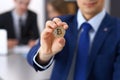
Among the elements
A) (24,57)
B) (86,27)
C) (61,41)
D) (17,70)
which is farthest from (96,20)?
(24,57)

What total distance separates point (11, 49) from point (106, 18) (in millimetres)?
1208

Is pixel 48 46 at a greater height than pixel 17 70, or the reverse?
pixel 48 46

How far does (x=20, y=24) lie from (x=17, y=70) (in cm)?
54

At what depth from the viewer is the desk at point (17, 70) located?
1.53m

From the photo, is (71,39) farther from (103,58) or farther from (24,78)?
(24,78)

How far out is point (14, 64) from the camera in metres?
1.85

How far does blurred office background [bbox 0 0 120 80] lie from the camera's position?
61.7 inches

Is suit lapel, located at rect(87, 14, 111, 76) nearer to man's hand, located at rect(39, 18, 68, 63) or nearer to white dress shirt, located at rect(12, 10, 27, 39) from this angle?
man's hand, located at rect(39, 18, 68, 63)

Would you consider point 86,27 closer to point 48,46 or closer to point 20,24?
point 48,46

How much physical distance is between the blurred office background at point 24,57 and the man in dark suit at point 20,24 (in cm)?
3

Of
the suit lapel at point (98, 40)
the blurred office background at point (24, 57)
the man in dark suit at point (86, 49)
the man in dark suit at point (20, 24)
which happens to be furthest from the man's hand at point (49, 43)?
the man in dark suit at point (20, 24)

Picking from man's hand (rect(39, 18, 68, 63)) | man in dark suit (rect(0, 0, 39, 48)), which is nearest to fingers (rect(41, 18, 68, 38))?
man's hand (rect(39, 18, 68, 63))

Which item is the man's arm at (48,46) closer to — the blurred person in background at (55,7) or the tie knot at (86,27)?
the tie knot at (86,27)

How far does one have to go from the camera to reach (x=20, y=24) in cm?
215
